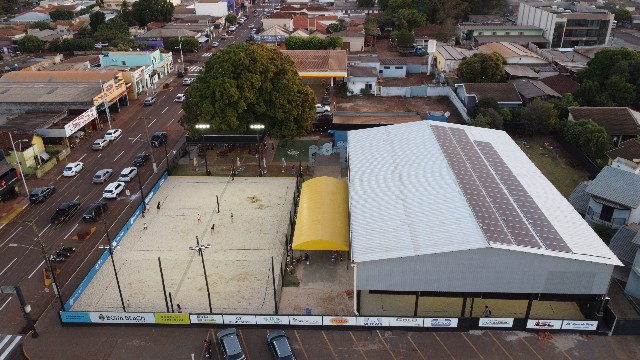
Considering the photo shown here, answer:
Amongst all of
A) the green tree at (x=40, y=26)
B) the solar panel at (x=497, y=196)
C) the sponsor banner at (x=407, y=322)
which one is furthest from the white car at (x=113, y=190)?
the green tree at (x=40, y=26)

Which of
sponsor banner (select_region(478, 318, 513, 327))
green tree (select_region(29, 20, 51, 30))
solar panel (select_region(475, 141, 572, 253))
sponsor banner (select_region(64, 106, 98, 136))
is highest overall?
green tree (select_region(29, 20, 51, 30))

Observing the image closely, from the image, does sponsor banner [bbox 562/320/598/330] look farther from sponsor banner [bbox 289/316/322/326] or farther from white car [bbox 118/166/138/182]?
white car [bbox 118/166/138/182]

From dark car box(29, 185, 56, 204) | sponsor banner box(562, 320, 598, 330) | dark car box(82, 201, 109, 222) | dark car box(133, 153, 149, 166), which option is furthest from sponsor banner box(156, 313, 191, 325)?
dark car box(133, 153, 149, 166)

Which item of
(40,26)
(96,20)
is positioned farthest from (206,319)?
(40,26)

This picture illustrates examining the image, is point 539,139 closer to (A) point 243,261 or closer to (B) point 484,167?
(B) point 484,167

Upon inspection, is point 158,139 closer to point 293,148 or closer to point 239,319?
point 293,148

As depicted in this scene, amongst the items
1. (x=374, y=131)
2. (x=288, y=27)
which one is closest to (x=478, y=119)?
(x=374, y=131)
